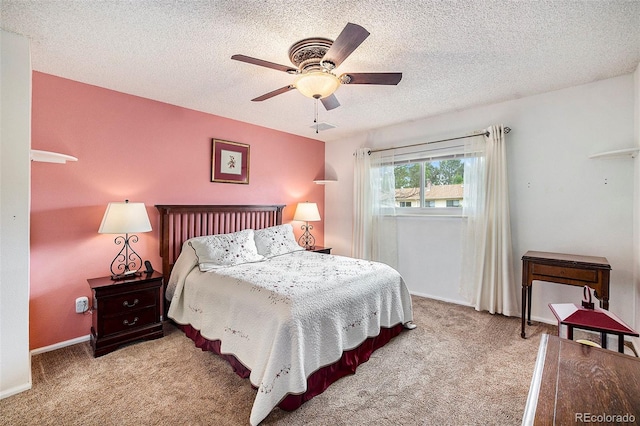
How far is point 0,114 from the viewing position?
1923mm

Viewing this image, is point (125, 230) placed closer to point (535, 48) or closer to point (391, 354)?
point (391, 354)

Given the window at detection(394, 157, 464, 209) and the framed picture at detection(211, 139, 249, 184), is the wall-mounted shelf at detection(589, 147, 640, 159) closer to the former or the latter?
the window at detection(394, 157, 464, 209)

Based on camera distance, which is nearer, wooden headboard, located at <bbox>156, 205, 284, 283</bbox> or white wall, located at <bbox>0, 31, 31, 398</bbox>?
white wall, located at <bbox>0, 31, 31, 398</bbox>

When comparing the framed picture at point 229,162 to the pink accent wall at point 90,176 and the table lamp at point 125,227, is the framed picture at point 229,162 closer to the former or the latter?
the pink accent wall at point 90,176

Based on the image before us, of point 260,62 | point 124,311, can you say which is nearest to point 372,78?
point 260,62

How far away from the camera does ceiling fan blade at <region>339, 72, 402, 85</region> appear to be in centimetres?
193

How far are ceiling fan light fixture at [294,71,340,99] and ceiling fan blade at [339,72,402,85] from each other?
0.27 ft

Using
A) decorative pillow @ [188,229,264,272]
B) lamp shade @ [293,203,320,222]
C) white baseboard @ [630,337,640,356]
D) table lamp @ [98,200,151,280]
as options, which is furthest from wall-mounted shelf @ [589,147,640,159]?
table lamp @ [98,200,151,280]

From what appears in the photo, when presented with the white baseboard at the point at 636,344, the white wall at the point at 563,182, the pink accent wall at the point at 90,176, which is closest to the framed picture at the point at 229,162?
the pink accent wall at the point at 90,176

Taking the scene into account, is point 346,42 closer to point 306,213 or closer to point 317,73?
point 317,73

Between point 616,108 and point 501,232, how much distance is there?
1.51 m

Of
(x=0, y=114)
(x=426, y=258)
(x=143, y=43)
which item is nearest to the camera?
(x=0, y=114)

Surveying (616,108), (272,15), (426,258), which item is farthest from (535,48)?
(426,258)

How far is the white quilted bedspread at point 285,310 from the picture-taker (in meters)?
1.76
